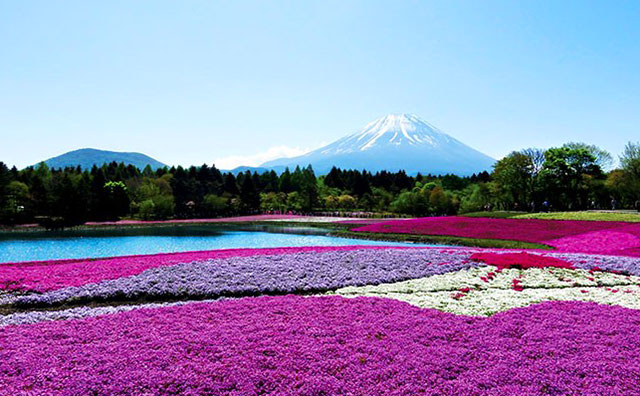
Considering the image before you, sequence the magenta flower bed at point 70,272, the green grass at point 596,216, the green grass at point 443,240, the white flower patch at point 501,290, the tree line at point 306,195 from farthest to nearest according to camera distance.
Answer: the tree line at point 306,195 → the green grass at point 596,216 → the green grass at point 443,240 → the magenta flower bed at point 70,272 → the white flower patch at point 501,290

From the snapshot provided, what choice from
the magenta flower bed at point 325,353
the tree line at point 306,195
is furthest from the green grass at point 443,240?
the tree line at point 306,195

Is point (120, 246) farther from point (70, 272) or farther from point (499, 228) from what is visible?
point (499, 228)

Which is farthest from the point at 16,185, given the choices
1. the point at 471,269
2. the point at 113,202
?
the point at 471,269

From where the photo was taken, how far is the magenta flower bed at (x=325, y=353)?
6.39 m

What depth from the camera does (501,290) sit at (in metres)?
13.6

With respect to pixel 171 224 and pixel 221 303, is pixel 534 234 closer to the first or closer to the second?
pixel 221 303

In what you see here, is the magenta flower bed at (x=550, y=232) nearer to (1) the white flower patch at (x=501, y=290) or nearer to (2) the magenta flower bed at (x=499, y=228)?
(2) the magenta flower bed at (x=499, y=228)

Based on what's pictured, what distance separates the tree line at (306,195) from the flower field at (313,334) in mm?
49711

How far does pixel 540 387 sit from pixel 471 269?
453 inches

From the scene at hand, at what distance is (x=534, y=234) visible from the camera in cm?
3369

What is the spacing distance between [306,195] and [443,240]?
182 feet

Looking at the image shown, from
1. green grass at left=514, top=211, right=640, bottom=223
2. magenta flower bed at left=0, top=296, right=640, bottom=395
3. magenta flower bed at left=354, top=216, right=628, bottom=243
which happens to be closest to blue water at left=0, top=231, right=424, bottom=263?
magenta flower bed at left=354, top=216, right=628, bottom=243

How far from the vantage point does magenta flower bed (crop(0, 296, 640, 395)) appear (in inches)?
252

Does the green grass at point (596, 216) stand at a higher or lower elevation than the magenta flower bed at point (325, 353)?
higher
